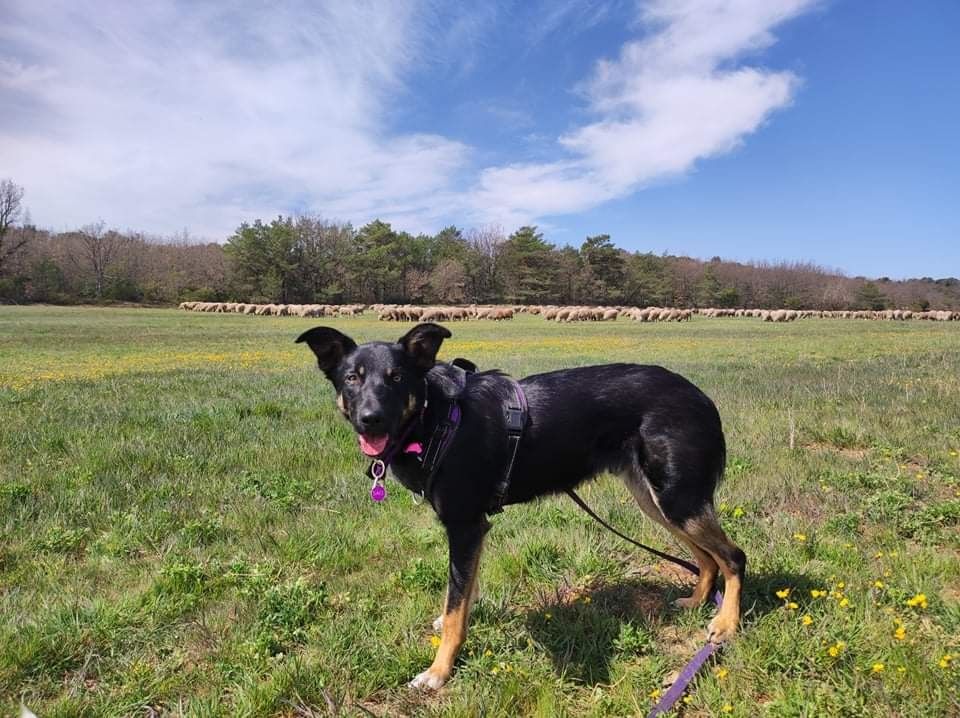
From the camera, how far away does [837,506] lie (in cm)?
524

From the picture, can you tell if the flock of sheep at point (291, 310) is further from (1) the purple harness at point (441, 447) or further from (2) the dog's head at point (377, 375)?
(1) the purple harness at point (441, 447)

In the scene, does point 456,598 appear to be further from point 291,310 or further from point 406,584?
point 291,310

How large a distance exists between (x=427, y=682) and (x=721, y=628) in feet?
6.10

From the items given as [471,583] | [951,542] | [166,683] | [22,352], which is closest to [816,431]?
[951,542]

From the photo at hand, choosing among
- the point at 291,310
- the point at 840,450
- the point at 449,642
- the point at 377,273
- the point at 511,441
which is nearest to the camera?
the point at 449,642

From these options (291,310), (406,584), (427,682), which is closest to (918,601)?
(427,682)

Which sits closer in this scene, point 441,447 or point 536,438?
point 441,447

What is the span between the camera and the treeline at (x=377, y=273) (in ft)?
270

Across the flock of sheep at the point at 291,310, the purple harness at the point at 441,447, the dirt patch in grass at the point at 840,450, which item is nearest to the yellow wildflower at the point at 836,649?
the purple harness at the point at 441,447

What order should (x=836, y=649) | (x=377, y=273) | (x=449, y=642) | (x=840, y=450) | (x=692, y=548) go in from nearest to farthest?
1. (x=836, y=649)
2. (x=449, y=642)
3. (x=692, y=548)
4. (x=840, y=450)
5. (x=377, y=273)

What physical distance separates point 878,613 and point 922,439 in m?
5.03

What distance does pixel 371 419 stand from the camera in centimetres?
324

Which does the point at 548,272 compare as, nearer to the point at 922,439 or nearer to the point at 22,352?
the point at 22,352

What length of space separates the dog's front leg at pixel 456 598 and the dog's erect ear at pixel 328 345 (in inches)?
54.6
